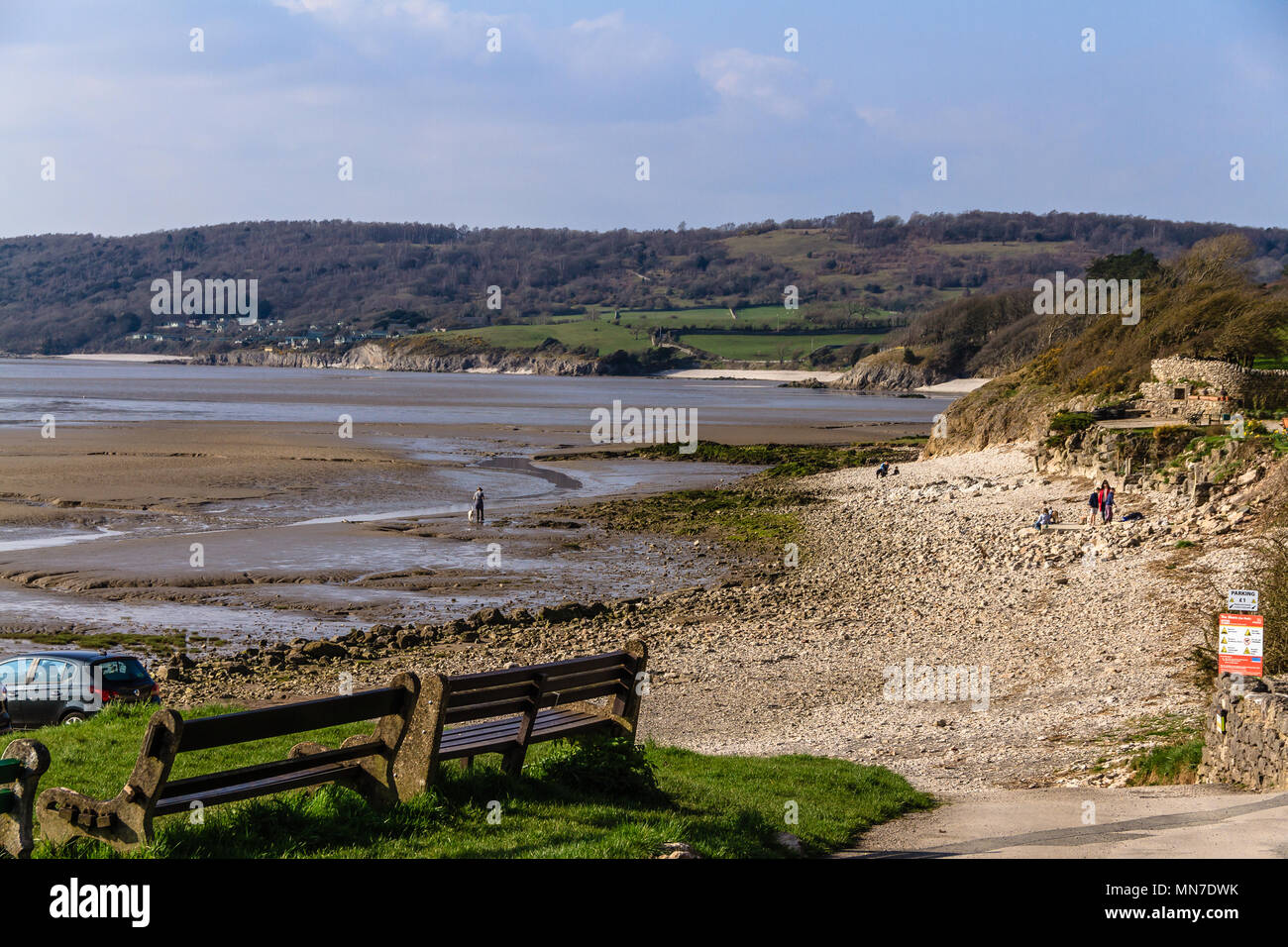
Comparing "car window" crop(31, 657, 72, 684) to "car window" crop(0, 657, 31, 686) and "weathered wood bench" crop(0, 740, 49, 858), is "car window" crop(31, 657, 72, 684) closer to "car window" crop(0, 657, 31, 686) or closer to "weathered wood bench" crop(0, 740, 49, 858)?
"car window" crop(0, 657, 31, 686)

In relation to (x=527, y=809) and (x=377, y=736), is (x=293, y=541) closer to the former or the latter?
(x=377, y=736)

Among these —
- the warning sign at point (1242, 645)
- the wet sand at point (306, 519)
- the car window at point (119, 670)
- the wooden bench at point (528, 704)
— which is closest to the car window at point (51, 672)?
the car window at point (119, 670)

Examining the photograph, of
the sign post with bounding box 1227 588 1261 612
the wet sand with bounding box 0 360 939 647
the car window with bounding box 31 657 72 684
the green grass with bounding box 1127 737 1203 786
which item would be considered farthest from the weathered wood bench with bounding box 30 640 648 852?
the wet sand with bounding box 0 360 939 647

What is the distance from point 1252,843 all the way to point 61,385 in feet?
445

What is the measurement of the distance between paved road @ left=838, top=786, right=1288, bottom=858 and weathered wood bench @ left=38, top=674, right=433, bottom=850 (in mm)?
3030

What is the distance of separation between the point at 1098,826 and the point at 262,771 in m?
5.71

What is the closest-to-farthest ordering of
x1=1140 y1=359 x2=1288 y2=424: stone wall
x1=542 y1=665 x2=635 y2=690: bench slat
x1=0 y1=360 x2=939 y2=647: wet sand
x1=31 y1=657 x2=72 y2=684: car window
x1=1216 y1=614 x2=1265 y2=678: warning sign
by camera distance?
x1=542 y1=665 x2=635 y2=690: bench slat < x1=1216 y1=614 x2=1265 y2=678: warning sign < x1=31 y1=657 x2=72 y2=684: car window < x1=0 y1=360 x2=939 y2=647: wet sand < x1=1140 y1=359 x2=1288 y2=424: stone wall

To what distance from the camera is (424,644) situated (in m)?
19.8

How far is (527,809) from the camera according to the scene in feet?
22.6

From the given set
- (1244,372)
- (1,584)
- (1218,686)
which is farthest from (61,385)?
(1218,686)

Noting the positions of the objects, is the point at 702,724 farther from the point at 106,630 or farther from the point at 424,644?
the point at 106,630

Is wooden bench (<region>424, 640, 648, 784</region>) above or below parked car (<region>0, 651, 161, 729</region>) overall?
above

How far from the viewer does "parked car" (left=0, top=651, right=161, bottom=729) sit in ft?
42.3
